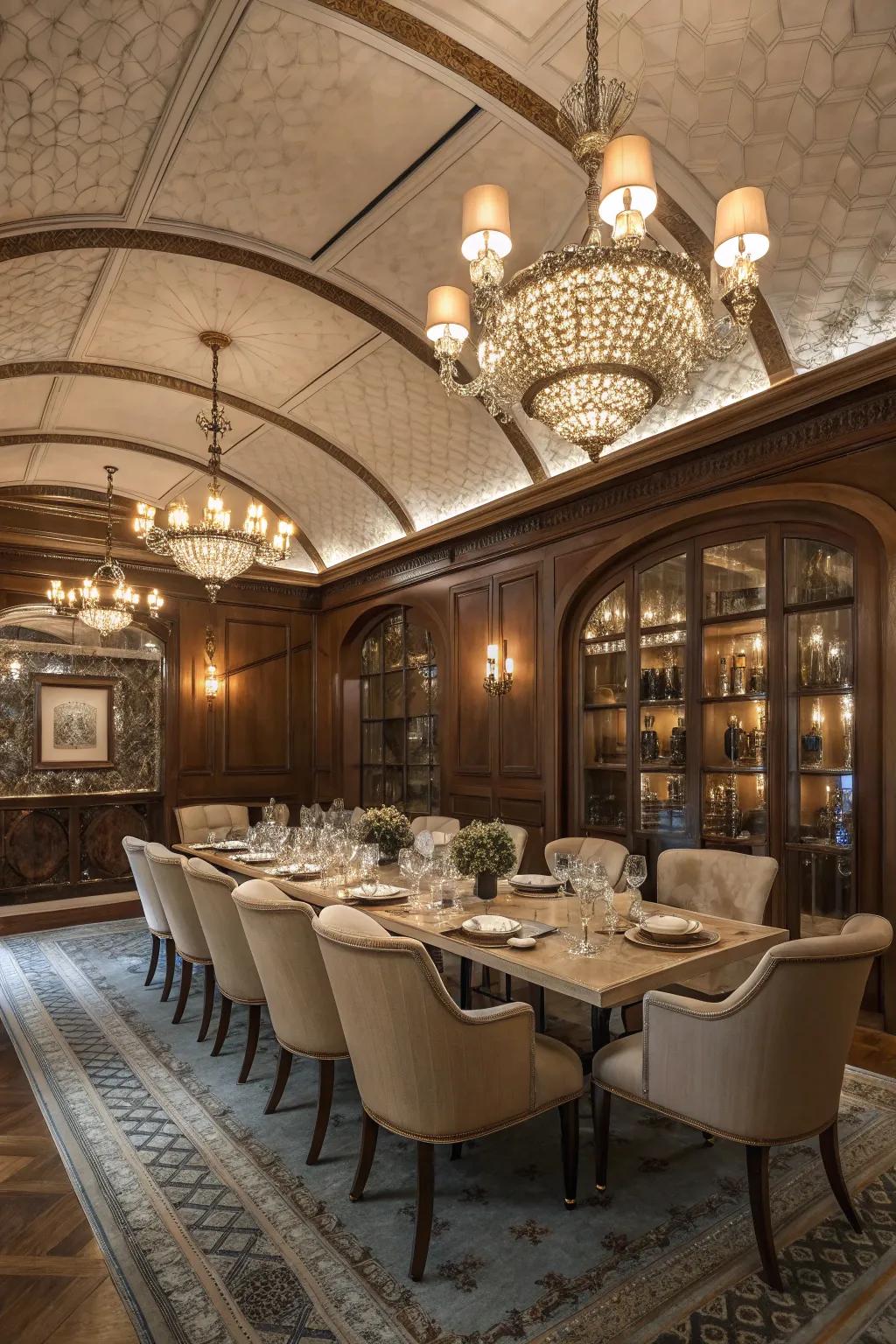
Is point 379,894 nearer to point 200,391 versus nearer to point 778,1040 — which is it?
point 778,1040

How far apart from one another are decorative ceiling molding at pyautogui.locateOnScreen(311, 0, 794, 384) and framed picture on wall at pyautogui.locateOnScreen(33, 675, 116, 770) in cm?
597

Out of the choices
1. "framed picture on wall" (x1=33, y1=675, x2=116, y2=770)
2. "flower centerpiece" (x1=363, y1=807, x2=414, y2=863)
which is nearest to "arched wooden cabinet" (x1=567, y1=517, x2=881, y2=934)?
"flower centerpiece" (x1=363, y1=807, x2=414, y2=863)

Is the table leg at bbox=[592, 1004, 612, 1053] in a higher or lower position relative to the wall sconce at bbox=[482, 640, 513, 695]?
lower

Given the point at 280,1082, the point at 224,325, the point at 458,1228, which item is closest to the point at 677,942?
the point at 458,1228

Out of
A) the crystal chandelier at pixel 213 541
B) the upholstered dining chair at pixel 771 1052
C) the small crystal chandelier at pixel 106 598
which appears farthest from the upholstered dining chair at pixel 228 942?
the small crystal chandelier at pixel 106 598

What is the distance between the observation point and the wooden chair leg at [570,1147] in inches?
96.7

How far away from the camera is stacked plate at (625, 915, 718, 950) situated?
2691 mm

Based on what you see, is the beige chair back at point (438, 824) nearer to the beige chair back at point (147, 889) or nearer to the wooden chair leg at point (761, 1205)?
the beige chair back at point (147, 889)

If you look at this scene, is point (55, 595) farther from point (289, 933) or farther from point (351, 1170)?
point (351, 1170)

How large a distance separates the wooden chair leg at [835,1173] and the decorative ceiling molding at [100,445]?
614cm

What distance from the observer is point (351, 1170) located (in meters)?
2.71

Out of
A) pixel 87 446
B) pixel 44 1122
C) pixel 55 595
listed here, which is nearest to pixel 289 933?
pixel 44 1122

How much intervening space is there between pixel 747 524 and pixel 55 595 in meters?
5.17

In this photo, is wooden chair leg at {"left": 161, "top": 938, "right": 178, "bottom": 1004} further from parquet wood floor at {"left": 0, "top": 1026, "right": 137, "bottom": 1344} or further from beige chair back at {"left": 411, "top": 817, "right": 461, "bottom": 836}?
beige chair back at {"left": 411, "top": 817, "right": 461, "bottom": 836}
